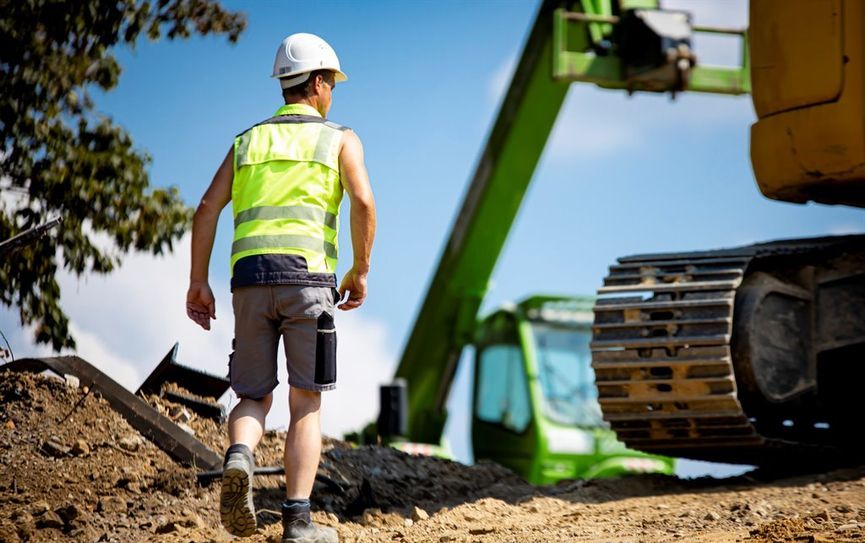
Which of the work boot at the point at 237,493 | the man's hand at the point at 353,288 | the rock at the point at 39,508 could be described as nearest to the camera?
the work boot at the point at 237,493

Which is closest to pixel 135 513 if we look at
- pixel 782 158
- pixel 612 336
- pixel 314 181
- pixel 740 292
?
pixel 314 181

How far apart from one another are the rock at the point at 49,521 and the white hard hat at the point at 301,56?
1.94 m

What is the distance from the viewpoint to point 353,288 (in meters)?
5.01

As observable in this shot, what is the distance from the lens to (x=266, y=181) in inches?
194

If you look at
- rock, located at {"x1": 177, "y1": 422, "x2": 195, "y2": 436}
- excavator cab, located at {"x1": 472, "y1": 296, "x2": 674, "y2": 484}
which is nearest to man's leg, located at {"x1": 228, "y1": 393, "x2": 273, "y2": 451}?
rock, located at {"x1": 177, "y1": 422, "x2": 195, "y2": 436}

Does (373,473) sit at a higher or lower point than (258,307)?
lower

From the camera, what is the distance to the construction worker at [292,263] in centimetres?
486

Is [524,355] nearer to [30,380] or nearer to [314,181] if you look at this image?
[30,380]

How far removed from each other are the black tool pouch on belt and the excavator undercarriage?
236 cm

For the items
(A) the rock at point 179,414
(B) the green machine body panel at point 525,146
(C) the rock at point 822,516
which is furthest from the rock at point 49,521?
(B) the green machine body panel at point 525,146

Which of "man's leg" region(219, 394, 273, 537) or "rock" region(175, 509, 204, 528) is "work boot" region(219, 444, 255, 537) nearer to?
"man's leg" region(219, 394, 273, 537)

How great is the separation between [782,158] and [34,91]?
209 inches

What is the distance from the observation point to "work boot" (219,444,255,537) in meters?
4.61

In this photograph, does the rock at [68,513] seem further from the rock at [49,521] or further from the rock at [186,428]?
the rock at [186,428]
